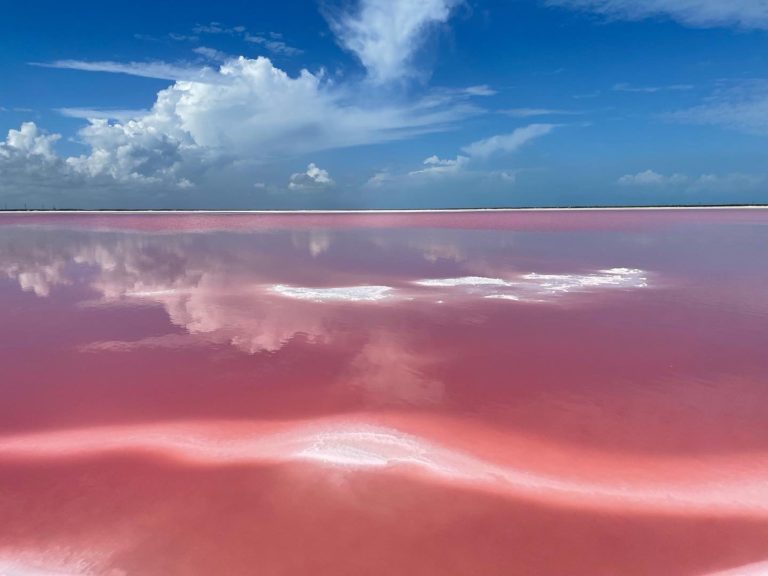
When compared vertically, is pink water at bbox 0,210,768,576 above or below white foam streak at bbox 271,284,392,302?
below

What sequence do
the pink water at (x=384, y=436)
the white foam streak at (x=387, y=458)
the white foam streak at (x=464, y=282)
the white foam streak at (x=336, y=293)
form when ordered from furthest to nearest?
the white foam streak at (x=464, y=282)
the white foam streak at (x=336, y=293)
the white foam streak at (x=387, y=458)
the pink water at (x=384, y=436)

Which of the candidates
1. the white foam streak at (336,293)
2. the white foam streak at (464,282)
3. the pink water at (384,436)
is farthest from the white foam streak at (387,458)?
the white foam streak at (464,282)

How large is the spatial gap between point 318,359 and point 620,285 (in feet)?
33.6

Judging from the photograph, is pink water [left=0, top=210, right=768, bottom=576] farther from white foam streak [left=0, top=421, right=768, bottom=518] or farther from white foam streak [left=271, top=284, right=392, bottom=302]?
white foam streak [left=271, top=284, right=392, bottom=302]

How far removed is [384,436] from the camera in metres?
5.78

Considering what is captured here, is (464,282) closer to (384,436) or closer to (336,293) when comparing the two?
(336,293)

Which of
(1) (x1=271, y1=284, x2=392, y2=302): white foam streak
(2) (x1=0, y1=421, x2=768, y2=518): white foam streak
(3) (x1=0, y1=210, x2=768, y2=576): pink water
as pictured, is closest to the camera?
(3) (x1=0, y1=210, x2=768, y2=576): pink water

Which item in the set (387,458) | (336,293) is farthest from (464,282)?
(387,458)

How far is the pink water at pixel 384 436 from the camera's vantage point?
13.1 ft

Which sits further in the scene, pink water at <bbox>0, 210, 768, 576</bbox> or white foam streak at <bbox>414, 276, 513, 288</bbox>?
white foam streak at <bbox>414, 276, 513, 288</bbox>

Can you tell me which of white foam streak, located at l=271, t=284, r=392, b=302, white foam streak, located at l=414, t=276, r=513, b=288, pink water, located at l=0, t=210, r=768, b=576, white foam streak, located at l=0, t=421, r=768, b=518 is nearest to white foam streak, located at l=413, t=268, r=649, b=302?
white foam streak, located at l=414, t=276, r=513, b=288

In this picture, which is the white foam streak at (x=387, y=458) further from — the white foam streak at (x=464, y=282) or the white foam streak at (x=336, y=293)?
the white foam streak at (x=464, y=282)

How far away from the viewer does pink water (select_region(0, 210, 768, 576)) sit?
158 inches

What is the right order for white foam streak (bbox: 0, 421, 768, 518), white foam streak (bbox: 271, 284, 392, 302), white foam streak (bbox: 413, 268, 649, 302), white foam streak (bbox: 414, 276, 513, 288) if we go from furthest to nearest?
white foam streak (bbox: 414, 276, 513, 288)
white foam streak (bbox: 413, 268, 649, 302)
white foam streak (bbox: 271, 284, 392, 302)
white foam streak (bbox: 0, 421, 768, 518)
